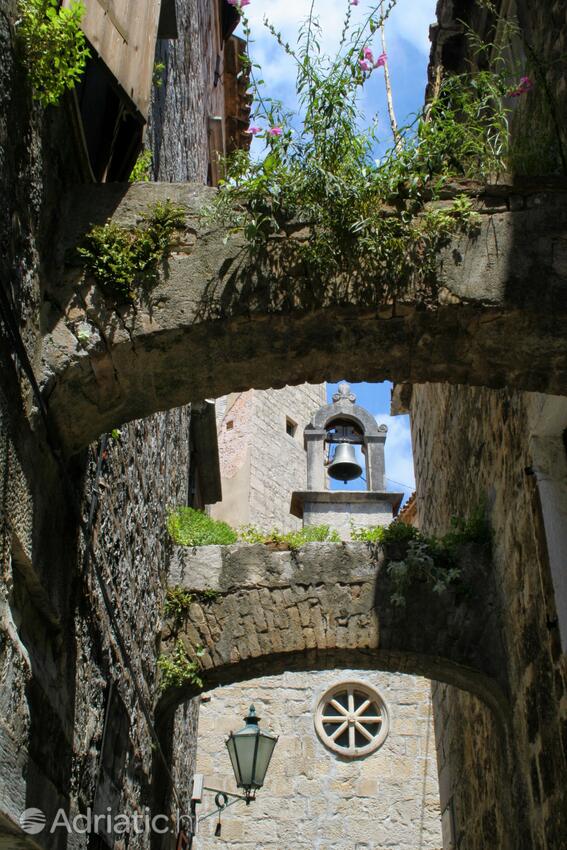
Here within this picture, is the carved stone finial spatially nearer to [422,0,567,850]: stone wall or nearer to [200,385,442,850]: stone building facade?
[200,385,442,850]: stone building facade

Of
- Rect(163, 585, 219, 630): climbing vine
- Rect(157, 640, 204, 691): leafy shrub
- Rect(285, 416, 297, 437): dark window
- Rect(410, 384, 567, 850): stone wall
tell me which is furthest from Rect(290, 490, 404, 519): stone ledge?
Rect(285, 416, 297, 437): dark window

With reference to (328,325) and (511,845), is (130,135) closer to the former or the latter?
(328,325)

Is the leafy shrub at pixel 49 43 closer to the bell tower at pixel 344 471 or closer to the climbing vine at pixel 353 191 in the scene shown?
the climbing vine at pixel 353 191

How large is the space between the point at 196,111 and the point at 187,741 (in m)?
5.37

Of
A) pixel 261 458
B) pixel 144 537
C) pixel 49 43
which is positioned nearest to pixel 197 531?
pixel 144 537

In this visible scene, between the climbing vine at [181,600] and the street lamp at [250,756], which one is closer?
the climbing vine at [181,600]

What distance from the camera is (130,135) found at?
12.2 ft

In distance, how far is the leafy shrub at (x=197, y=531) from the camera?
6.31 m

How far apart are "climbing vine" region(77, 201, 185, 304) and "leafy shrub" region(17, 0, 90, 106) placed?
464 millimetres

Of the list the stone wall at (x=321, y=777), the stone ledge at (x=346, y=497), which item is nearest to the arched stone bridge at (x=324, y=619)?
the stone ledge at (x=346, y=497)

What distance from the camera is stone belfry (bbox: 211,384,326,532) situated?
19.3 meters

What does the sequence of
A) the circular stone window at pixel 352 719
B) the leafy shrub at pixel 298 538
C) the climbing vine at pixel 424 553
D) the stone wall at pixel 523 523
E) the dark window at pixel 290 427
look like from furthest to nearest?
the dark window at pixel 290 427 < the circular stone window at pixel 352 719 < the leafy shrub at pixel 298 538 < the climbing vine at pixel 424 553 < the stone wall at pixel 523 523

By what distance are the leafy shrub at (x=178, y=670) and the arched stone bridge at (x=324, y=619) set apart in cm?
5

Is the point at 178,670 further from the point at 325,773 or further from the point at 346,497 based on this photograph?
the point at 325,773
